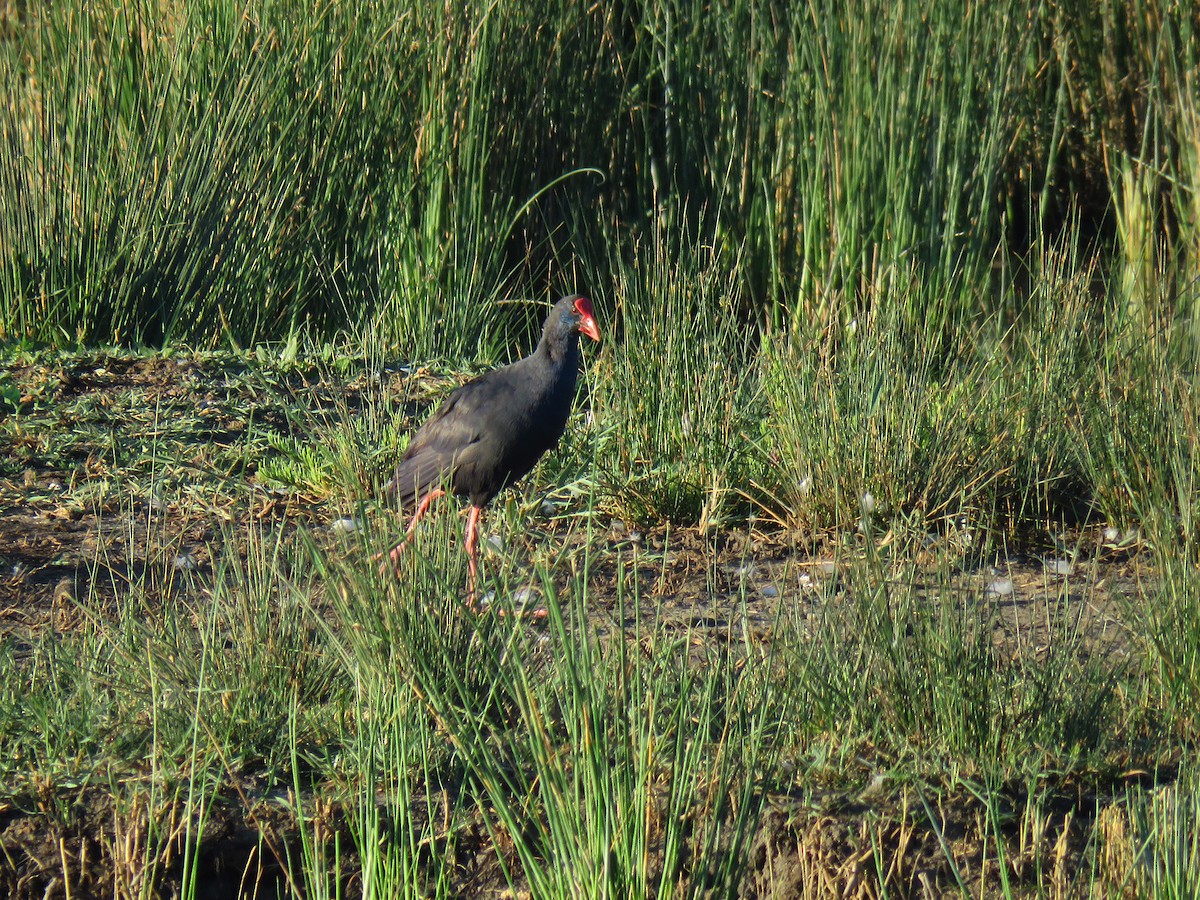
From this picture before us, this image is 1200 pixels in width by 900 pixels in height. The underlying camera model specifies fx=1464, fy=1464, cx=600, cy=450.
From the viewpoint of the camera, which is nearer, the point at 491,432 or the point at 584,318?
the point at 491,432

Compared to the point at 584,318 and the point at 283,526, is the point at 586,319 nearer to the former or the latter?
the point at 584,318

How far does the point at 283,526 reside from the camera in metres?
3.89

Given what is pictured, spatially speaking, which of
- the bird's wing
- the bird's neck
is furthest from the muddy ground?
the bird's neck

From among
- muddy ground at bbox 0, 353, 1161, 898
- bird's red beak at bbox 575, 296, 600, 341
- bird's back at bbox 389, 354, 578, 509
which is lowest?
muddy ground at bbox 0, 353, 1161, 898

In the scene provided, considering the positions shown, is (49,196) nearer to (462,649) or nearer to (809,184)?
(809,184)

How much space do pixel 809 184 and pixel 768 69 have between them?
2.01ft

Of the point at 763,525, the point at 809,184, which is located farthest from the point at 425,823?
the point at 809,184

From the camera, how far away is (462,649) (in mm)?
3059

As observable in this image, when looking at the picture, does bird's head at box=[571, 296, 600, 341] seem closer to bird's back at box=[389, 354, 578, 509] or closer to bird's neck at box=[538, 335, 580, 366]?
bird's neck at box=[538, 335, 580, 366]

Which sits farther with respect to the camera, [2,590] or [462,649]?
[2,590]

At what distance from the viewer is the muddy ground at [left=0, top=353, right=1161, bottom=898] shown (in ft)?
8.99

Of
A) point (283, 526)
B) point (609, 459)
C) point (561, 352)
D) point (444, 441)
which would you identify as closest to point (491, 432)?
point (444, 441)

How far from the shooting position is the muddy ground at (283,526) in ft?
8.99

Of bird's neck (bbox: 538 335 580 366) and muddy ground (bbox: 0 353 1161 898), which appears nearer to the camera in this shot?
muddy ground (bbox: 0 353 1161 898)
